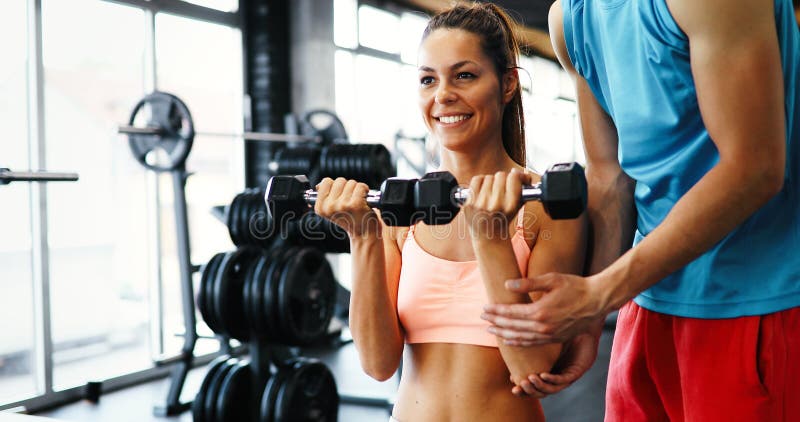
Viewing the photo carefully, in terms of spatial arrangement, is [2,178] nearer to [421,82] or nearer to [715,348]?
[421,82]

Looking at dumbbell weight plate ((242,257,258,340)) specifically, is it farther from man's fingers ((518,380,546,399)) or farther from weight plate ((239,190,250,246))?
man's fingers ((518,380,546,399))

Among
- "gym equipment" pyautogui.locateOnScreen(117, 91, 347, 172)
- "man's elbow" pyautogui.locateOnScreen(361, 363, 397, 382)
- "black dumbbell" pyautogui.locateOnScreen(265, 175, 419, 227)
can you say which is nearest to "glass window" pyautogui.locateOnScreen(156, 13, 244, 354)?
"gym equipment" pyautogui.locateOnScreen(117, 91, 347, 172)

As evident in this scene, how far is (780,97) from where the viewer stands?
0.89 m

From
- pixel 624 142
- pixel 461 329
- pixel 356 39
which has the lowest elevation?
pixel 461 329

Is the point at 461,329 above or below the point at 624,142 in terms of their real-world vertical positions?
below

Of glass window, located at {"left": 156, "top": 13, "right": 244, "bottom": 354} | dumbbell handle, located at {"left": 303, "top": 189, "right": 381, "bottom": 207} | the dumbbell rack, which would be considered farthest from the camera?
glass window, located at {"left": 156, "top": 13, "right": 244, "bottom": 354}

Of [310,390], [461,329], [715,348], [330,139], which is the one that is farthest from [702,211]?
[330,139]

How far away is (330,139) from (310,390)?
2.19 m

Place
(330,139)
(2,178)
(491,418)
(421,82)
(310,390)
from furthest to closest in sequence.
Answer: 1. (330,139)
2. (310,390)
3. (2,178)
4. (421,82)
5. (491,418)

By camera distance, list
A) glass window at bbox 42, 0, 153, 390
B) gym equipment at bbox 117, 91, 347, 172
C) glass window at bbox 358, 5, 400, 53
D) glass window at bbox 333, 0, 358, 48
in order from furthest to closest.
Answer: glass window at bbox 358, 5, 400, 53, glass window at bbox 333, 0, 358, 48, glass window at bbox 42, 0, 153, 390, gym equipment at bbox 117, 91, 347, 172

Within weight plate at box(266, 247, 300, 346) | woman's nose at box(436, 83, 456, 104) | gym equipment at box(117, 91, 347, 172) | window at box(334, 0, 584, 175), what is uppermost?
window at box(334, 0, 584, 175)

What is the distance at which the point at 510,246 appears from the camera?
1.08 m

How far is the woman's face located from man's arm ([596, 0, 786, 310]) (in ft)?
1.46

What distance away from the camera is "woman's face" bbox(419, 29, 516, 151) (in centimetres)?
131
